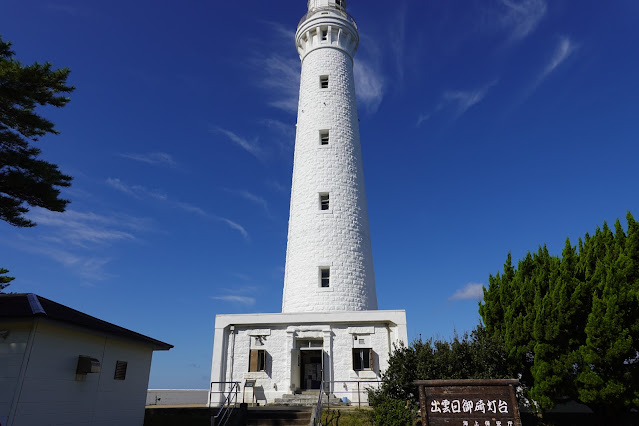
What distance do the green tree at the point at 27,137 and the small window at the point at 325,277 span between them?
9.25 metres

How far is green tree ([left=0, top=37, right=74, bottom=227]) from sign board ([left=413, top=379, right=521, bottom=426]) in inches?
475

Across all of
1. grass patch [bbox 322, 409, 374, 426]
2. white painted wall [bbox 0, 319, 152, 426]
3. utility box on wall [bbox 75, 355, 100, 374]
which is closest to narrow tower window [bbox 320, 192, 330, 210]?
grass patch [bbox 322, 409, 374, 426]

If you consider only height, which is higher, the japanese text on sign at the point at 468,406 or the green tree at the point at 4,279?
the green tree at the point at 4,279

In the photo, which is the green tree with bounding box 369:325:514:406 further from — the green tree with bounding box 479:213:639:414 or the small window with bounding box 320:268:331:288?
the small window with bounding box 320:268:331:288

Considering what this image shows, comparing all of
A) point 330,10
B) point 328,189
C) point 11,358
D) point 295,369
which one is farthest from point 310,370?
point 330,10

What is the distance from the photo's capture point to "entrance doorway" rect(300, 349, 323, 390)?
1636 centimetres

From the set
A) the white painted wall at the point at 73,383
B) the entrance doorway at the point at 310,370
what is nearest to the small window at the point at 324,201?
the entrance doorway at the point at 310,370

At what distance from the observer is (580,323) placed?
11195mm

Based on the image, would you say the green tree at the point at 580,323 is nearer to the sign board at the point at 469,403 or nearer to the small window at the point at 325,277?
the sign board at the point at 469,403

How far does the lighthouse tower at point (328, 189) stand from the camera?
17.2 m

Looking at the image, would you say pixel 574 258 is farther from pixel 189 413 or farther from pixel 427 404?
pixel 189 413

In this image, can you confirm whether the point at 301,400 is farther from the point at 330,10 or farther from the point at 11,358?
the point at 330,10

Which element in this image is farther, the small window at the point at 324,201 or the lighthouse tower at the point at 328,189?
the small window at the point at 324,201

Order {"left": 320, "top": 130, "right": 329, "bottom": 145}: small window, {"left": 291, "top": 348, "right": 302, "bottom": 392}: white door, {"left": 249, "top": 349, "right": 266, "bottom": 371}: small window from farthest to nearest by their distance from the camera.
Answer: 1. {"left": 320, "top": 130, "right": 329, "bottom": 145}: small window
2. {"left": 249, "top": 349, "right": 266, "bottom": 371}: small window
3. {"left": 291, "top": 348, "right": 302, "bottom": 392}: white door
